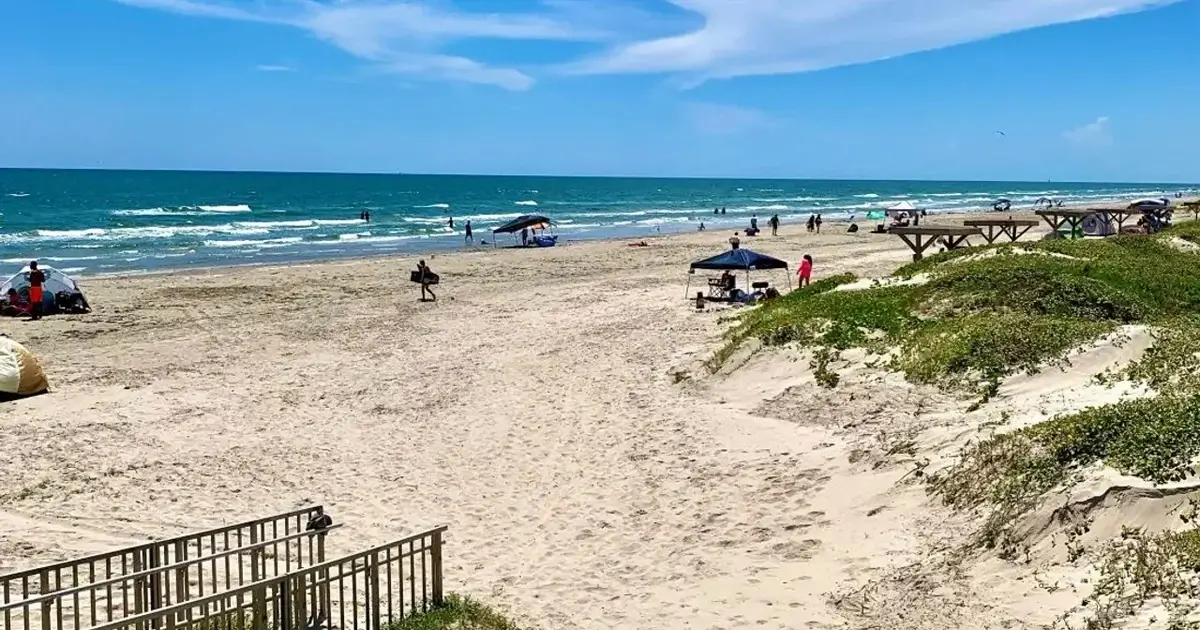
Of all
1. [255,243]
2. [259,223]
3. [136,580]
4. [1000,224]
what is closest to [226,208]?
[259,223]

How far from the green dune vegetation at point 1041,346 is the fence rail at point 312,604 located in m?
4.58

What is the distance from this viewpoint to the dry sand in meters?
8.74

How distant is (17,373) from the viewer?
16375 mm

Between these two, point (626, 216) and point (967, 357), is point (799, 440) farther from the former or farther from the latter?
point (626, 216)

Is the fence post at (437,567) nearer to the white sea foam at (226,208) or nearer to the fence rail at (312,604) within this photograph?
the fence rail at (312,604)

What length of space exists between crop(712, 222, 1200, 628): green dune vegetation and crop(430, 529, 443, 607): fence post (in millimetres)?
4305

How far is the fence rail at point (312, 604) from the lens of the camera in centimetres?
662

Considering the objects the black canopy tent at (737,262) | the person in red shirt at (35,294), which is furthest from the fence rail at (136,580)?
the person in red shirt at (35,294)

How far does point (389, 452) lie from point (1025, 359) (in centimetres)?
797

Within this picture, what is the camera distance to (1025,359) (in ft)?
42.0

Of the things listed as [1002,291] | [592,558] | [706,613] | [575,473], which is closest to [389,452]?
[575,473]

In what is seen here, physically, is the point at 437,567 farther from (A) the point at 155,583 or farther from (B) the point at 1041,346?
(B) the point at 1041,346

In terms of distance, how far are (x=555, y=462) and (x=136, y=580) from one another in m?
6.09

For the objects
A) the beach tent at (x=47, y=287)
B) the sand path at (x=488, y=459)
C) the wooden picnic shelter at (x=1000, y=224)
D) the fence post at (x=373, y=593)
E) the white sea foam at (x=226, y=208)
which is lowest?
the sand path at (x=488, y=459)
